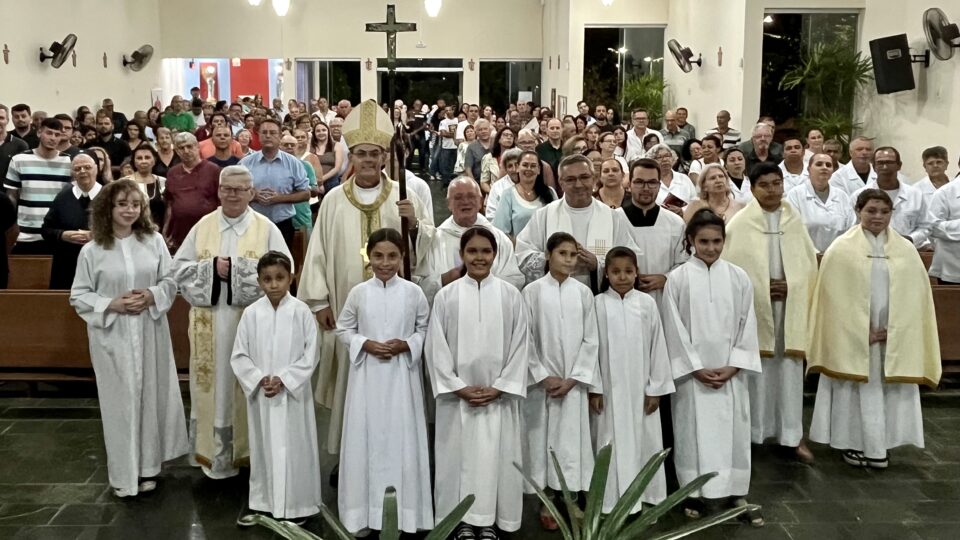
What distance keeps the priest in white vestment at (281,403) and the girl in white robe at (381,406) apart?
0.20 metres

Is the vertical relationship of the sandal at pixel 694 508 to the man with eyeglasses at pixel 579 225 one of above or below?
below

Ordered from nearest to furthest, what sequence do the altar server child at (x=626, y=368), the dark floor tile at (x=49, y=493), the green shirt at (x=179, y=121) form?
the altar server child at (x=626, y=368)
the dark floor tile at (x=49, y=493)
the green shirt at (x=179, y=121)

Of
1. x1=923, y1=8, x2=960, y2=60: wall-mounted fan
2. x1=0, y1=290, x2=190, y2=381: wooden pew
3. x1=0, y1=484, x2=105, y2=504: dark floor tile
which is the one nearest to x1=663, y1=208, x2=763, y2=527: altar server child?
x1=0, y1=484, x2=105, y2=504: dark floor tile

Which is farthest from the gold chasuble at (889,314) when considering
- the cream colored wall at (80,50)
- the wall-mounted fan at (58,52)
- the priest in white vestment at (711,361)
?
the wall-mounted fan at (58,52)

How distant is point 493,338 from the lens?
14.7 ft

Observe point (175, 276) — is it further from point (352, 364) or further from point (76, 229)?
point (76, 229)

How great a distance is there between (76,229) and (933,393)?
19.6 feet

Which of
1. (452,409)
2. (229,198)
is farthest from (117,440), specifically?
(452,409)

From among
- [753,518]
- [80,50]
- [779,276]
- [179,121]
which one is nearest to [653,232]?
[779,276]

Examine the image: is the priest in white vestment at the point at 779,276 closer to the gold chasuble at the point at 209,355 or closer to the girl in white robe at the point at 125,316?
the gold chasuble at the point at 209,355

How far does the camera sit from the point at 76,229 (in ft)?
21.5

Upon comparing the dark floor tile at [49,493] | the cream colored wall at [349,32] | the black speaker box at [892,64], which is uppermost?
the cream colored wall at [349,32]

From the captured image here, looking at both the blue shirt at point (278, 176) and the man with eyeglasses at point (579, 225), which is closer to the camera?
the man with eyeglasses at point (579, 225)

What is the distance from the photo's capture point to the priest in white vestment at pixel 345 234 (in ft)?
16.7
